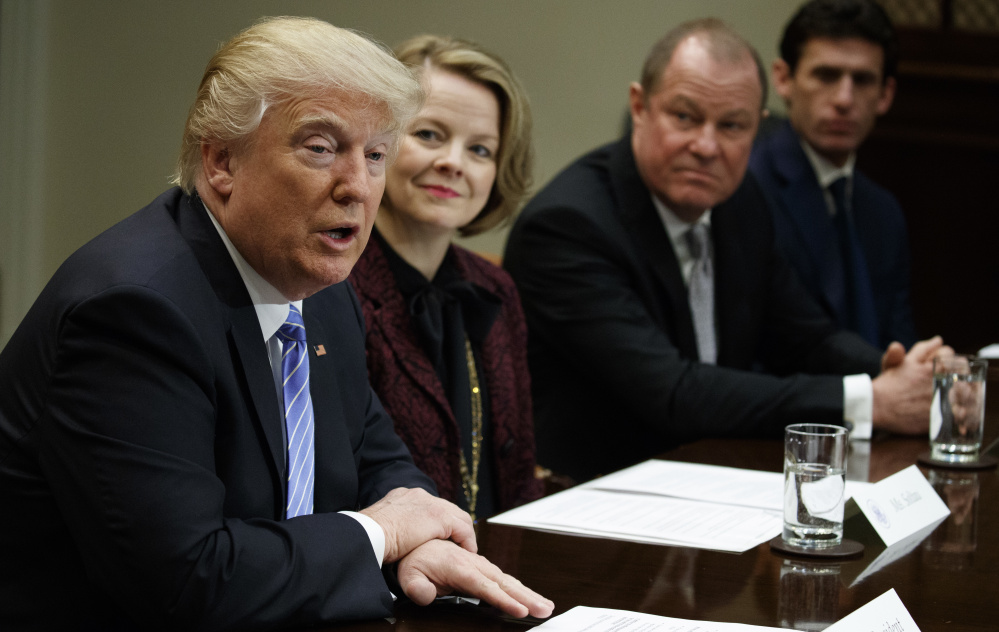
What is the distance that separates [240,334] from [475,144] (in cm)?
110

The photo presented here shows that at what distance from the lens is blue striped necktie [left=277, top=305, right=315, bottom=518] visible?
1350 millimetres

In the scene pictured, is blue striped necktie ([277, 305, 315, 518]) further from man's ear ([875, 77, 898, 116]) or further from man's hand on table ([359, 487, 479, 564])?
man's ear ([875, 77, 898, 116])

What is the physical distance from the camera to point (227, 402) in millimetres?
1247

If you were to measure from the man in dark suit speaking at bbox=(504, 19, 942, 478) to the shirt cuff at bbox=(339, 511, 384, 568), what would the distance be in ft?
4.34

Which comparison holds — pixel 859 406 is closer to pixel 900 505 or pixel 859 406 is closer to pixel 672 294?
pixel 672 294

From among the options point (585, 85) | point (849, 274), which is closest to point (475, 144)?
point (849, 274)

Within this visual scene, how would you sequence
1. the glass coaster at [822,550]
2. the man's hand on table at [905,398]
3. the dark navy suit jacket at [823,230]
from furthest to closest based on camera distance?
the dark navy suit jacket at [823,230], the man's hand on table at [905,398], the glass coaster at [822,550]

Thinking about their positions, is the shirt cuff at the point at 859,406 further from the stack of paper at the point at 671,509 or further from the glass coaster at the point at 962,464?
the stack of paper at the point at 671,509

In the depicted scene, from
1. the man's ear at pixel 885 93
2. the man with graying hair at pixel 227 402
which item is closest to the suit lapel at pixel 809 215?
the man's ear at pixel 885 93

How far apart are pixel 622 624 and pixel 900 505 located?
0.68 metres

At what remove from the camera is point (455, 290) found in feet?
7.19

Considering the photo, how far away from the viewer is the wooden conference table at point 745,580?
121 centimetres

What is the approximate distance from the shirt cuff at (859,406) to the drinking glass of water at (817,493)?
917 millimetres

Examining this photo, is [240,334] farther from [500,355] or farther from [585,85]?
[585,85]
